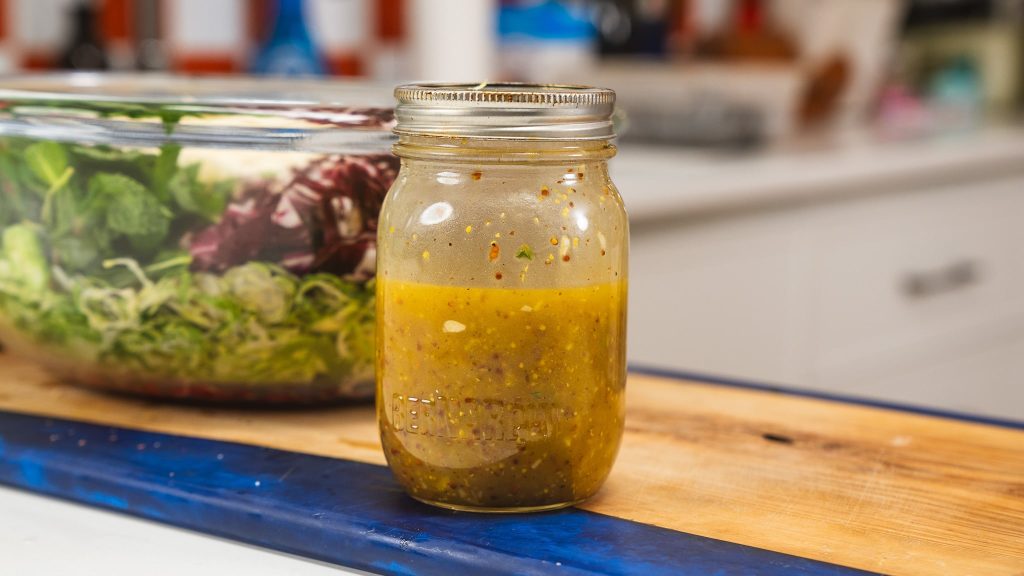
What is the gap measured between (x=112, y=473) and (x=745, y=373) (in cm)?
110

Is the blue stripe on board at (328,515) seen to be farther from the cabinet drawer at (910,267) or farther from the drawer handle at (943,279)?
the drawer handle at (943,279)

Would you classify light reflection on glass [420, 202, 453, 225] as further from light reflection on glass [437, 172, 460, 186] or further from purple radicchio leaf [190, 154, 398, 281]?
purple radicchio leaf [190, 154, 398, 281]

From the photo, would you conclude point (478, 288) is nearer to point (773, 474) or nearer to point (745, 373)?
point (773, 474)

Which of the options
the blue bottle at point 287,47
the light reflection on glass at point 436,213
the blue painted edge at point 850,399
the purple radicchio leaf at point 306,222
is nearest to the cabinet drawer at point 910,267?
the blue bottle at point 287,47

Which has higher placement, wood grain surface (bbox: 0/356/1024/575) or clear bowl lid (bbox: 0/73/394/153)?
clear bowl lid (bbox: 0/73/394/153)

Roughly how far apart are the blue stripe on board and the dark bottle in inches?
38.6

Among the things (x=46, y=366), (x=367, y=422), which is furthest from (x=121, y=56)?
(x=367, y=422)

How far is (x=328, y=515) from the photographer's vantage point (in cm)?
51

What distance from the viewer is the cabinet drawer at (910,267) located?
1.68m

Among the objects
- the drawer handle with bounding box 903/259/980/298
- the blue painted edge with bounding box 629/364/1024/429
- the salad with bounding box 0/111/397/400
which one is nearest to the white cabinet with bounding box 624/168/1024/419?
the drawer handle with bounding box 903/259/980/298

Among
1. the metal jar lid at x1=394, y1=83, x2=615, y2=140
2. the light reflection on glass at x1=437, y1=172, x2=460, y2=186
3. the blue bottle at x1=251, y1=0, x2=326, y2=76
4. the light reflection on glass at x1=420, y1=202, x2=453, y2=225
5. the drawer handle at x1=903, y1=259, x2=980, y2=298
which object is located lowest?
the drawer handle at x1=903, y1=259, x2=980, y2=298

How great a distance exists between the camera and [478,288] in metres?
0.49

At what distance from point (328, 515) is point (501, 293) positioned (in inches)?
4.9

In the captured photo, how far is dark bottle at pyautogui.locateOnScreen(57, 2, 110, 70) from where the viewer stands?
1.49 meters
